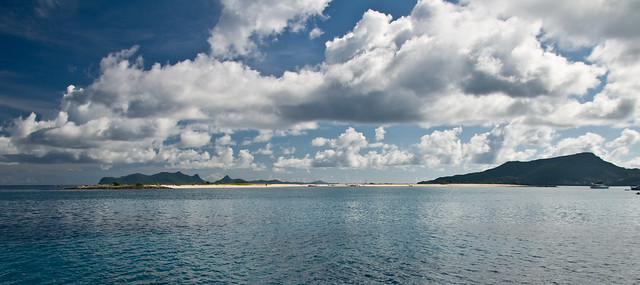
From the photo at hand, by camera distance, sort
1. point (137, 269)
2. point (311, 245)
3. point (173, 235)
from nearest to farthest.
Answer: point (137, 269)
point (311, 245)
point (173, 235)

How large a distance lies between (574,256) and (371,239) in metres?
27.1

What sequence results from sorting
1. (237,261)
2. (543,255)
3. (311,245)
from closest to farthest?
1. (237,261)
2. (543,255)
3. (311,245)

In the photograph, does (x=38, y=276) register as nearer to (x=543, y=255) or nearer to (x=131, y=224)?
(x=131, y=224)

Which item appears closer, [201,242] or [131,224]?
[201,242]

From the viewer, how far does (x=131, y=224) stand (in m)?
74.7

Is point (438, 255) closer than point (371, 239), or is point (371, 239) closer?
point (438, 255)

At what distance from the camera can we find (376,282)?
1312 inches

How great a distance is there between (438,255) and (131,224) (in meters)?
63.8

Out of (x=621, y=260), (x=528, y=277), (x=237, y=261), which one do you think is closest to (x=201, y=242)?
(x=237, y=261)

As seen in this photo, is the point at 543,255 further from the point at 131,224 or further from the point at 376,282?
the point at 131,224

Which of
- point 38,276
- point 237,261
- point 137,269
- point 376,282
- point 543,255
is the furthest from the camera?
point 543,255

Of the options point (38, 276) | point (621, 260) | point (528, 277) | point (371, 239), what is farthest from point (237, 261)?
point (621, 260)

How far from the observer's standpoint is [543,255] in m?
44.6

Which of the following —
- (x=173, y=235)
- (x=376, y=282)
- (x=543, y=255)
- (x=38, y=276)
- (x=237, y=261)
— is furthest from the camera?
(x=173, y=235)
